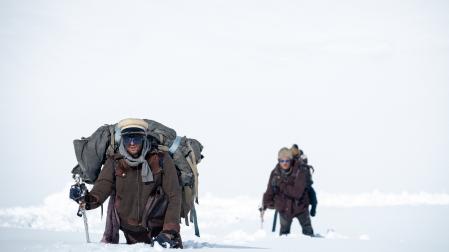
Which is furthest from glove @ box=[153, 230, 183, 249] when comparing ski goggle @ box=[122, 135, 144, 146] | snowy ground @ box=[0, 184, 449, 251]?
snowy ground @ box=[0, 184, 449, 251]

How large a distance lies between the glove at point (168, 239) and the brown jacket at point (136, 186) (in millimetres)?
63

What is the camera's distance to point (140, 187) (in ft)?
25.3

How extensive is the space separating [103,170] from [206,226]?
648 inches

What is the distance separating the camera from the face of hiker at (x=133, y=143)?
7.49 metres

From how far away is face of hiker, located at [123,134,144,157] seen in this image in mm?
7488

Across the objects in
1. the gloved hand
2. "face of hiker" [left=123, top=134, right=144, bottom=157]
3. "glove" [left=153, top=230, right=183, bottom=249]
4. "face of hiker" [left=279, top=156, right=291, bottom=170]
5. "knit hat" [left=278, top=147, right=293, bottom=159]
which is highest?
"knit hat" [left=278, top=147, right=293, bottom=159]

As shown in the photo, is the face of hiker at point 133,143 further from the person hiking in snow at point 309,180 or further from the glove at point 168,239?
the person hiking in snow at point 309,180

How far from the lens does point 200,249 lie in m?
7.57

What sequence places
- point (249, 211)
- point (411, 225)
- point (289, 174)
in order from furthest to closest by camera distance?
point (249, 211) → point (411, 225) → point (289, 174)

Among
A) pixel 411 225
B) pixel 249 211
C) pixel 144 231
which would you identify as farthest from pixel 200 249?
pixel 249 211

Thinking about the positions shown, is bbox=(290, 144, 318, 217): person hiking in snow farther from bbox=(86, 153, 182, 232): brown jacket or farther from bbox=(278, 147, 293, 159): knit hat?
bbox=(86, 153, 182, 232): brown jacket

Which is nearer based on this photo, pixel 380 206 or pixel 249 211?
pixel 249 211

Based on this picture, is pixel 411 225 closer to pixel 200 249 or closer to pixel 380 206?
pixel 380 206

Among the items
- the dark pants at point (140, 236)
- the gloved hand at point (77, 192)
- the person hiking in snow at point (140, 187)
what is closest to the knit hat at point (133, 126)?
the person hiking in snow at point (140, 187)
